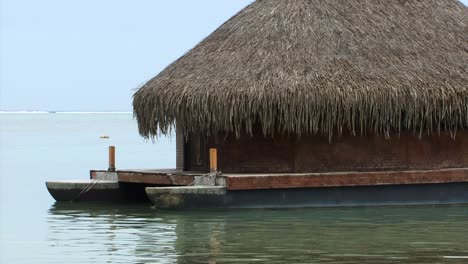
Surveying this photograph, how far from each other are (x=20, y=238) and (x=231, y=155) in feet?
19.4

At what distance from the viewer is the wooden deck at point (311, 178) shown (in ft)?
93.0

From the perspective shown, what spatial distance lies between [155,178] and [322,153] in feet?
11.2

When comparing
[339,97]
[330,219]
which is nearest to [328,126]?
[339,97]

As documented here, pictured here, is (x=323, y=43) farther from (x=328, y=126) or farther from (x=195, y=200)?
(x=195, y=200)

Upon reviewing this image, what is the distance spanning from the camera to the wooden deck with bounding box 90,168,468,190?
28.4 metres

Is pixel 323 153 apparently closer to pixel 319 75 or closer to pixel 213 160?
pixel 319 75

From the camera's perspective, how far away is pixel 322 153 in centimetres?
3027

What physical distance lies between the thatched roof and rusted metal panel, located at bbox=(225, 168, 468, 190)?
3.40 ft

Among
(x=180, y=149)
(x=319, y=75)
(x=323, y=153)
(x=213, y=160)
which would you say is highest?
(x=319, y=75)

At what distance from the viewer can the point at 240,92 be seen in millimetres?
29203

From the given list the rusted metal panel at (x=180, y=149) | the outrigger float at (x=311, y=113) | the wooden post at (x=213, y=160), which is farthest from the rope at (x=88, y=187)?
the wooden post at (x=213, y=160)

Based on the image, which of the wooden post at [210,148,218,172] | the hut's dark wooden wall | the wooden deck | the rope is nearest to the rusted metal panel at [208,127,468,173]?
the hut's dark wooden wall

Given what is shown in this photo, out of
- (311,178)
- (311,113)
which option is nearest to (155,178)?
(311,178)

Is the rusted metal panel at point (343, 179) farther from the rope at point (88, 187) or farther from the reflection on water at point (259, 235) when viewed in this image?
the rope at point (88, 187)
